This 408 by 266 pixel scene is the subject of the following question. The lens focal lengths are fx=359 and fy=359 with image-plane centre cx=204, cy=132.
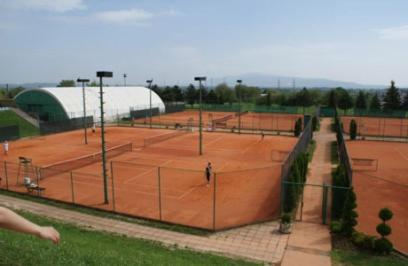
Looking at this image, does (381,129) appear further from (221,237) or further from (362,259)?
(221,237)

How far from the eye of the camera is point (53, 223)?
50.9ft

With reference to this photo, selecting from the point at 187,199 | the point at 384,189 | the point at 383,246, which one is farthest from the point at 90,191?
the point at 384,189

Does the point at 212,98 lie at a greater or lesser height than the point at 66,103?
greater

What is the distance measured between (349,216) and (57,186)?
16.8m

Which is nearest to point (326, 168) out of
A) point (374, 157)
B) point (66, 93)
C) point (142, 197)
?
point (374, 157)

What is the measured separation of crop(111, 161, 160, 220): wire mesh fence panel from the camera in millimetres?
17984

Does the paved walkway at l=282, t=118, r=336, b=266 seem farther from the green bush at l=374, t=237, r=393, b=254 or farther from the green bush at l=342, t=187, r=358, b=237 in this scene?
the green bush at l=374, t=237, r=393, b=254

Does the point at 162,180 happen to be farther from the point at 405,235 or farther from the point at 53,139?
the point at 53,139

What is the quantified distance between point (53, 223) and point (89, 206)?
10.2 ft

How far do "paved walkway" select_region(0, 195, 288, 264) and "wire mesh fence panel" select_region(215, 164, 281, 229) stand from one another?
107cm

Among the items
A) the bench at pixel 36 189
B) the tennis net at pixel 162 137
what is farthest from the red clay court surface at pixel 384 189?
the tennis net at pixel 162 137

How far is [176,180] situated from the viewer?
23469 millimetres

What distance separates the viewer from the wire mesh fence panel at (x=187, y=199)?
1681 cm

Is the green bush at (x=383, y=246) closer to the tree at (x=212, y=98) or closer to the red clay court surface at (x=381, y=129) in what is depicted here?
the red clay court surface at (x=381, y=129)
